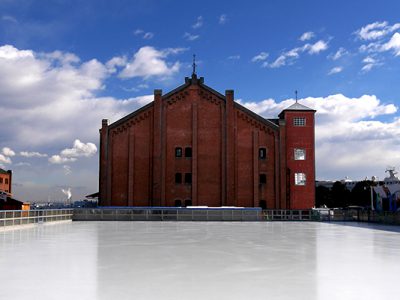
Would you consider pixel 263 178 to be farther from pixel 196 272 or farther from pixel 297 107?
pixel 196 272

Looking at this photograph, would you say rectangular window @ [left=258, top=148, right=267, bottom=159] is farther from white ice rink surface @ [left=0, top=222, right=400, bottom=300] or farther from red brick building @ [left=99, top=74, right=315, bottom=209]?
white ice rink surface @ [left=0, top=222, right=400, bottom=300]

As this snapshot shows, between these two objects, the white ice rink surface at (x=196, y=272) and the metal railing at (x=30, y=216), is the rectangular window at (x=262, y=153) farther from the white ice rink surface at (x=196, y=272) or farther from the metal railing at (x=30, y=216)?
the white ice rink surface at (x=196, y=272)


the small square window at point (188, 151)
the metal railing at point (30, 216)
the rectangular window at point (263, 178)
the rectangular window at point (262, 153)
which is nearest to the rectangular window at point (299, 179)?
the rectangular window at point (263, 178)

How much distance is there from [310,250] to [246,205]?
30.8 metres

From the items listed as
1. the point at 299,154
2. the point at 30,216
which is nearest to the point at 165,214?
the point at 30,216

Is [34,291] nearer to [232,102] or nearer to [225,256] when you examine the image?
[225,256]

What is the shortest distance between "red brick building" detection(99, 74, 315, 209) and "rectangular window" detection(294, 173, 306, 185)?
0.10 meters

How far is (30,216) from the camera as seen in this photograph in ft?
87.1

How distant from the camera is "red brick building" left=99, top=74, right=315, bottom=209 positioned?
4484 centimetres

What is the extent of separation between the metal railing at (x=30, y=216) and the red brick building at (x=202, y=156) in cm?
1081

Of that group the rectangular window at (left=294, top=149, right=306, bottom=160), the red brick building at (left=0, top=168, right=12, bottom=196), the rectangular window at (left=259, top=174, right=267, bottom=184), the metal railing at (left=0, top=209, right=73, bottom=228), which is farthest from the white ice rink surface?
the red brick building at (left=0, top=168, right=12, bottom=196)

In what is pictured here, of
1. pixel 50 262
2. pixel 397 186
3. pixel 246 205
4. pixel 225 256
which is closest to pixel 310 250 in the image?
pixel 225 256

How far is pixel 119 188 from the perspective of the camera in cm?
4481

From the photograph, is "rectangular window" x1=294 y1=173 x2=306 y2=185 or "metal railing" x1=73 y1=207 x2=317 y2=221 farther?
"rectangular window" x1=294 y1=173 x2=306 y2=185
